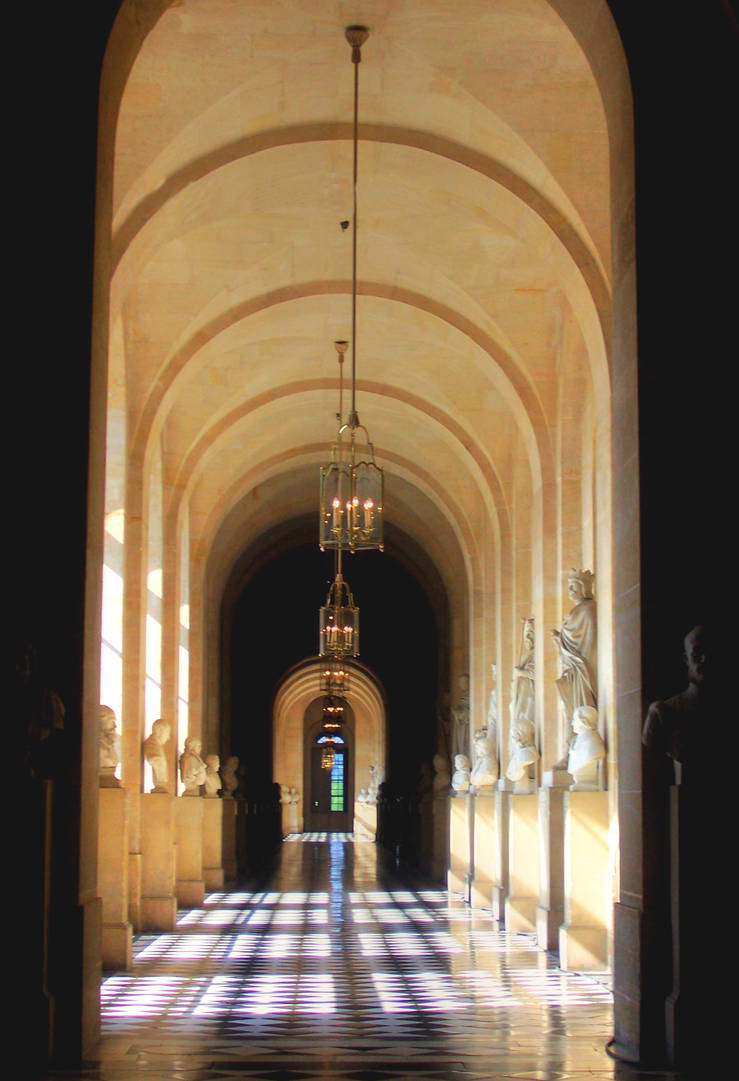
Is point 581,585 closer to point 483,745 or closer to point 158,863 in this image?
point 158,863

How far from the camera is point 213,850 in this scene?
2312cm

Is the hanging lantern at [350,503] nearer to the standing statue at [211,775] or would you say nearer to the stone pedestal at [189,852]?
the stone pedestal at [189,852]

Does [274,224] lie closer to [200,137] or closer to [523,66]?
[200,137]

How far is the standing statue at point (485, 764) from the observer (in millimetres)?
20672

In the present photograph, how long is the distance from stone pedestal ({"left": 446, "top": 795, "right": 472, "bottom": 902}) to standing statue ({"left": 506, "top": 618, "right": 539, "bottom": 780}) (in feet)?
16.4

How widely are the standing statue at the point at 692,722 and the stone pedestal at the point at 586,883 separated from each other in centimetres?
602

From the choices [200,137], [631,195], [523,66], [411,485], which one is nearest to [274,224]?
[200,137]

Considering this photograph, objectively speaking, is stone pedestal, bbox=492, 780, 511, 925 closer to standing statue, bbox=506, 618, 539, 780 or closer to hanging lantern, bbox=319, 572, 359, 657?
standing statue, bbox=506, 618, 539, 780

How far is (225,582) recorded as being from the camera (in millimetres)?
28359

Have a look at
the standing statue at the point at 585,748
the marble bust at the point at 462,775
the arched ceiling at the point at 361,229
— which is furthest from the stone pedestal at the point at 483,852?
the standing statue at the point at 585,748

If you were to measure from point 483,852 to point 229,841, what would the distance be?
6.46m

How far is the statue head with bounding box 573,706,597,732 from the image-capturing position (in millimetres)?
13336

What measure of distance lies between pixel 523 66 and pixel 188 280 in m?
5.39

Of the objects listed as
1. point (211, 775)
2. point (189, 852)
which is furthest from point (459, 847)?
point (189, 852)
